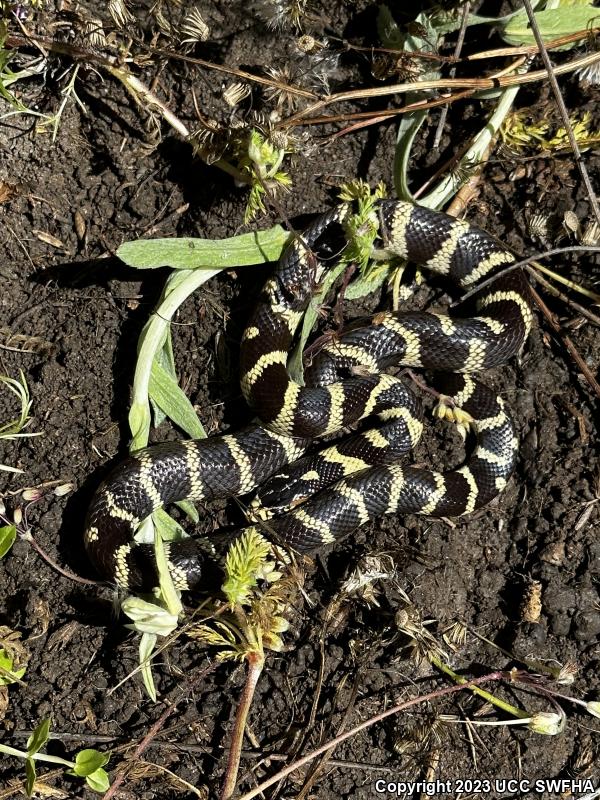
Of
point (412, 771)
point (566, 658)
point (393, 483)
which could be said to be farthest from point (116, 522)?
point (566, 658)

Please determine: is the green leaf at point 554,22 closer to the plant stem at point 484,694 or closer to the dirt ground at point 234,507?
the dirt ground at point 234,507

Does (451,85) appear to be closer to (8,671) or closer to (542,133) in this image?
(542,133)

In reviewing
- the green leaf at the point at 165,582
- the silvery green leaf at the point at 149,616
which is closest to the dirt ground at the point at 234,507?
the silvery green leaf at the point at 149,616

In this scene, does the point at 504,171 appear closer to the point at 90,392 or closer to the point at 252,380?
the point at 252,380

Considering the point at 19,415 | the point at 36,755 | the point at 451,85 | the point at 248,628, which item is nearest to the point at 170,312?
the point at 19,415

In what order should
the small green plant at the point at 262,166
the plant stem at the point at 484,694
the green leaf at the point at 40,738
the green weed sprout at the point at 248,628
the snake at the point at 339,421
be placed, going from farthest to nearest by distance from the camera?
1. the snake at the point at 339,421
2. the plant stem at the point at 484,694
3. the small green plant at the point at 262,166
4. the green weed sprout at the point at 248,628
5. the green leaf at the point at 40,738

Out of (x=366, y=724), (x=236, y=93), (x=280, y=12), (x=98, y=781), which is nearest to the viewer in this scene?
(x=98, y=781)
